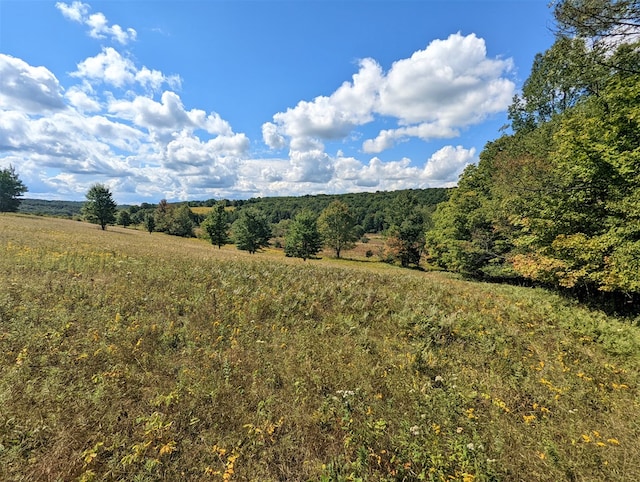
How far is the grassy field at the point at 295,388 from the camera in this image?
3463mm

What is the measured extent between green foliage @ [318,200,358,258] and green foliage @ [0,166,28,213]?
198 ft

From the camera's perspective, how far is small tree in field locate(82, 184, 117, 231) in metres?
43.7

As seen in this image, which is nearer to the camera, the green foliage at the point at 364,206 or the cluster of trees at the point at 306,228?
the cluster of trees at the point at 306,228

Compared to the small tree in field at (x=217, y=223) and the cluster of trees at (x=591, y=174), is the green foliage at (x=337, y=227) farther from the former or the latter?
the cluster of trees at (x=591, y=174)

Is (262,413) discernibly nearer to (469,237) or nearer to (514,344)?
(514,344)

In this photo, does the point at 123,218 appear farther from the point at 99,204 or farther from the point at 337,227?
the point at 337,227

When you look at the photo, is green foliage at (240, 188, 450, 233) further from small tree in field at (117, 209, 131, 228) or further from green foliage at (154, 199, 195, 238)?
small tree in field at (117, 209, 131, 228)

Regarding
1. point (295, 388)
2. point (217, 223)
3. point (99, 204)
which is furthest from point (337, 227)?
point (295, 388)

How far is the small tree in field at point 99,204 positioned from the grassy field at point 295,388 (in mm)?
45036

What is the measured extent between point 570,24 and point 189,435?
13864 millimetres

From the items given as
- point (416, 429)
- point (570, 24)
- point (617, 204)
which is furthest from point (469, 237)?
→ point (416, 429)

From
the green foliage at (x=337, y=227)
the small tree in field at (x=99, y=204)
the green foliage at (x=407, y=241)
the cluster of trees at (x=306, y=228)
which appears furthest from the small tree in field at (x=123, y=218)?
the green foliage at (x=407, y=241)

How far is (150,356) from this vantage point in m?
5.13

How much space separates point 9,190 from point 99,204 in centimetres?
2585
